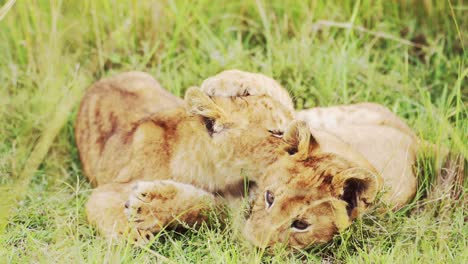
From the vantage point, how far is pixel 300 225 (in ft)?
8.87

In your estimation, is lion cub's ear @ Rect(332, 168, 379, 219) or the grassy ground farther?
the grassy ground

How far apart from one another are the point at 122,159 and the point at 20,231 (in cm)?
53

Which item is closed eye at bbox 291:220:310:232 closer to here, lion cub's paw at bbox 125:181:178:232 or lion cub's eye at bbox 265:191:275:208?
lion cub's eye at bbox 265:191:275:208

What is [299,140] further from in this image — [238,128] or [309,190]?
[238,128]

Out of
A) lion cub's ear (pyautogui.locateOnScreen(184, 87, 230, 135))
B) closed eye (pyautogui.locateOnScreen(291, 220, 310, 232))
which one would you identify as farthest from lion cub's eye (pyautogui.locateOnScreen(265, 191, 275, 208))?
lion cub's ear (pyautogui.locateOnScreen(184, 87, 230, 135))

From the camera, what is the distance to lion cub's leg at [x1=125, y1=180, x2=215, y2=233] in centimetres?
294

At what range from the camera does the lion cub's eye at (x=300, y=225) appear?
8.82 ft

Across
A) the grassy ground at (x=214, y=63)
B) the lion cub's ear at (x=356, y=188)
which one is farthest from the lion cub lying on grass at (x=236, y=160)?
the grassy ground at (x=214, y=63)

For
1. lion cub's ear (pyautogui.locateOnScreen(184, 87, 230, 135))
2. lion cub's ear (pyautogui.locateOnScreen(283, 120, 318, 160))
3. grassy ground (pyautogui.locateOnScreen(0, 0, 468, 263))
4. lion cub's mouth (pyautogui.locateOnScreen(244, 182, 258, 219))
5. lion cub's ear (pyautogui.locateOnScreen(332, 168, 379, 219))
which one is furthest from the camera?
grassy ground (pyautogui.locateOnScreen(0, 0, 468, 263))

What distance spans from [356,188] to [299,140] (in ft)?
0.87

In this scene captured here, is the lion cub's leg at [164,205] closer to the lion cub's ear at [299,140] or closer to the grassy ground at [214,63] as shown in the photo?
the grassy ground at [214,63]

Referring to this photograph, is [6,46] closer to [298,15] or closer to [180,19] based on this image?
[180,19]

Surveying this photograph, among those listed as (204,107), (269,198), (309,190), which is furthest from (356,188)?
(204,107)

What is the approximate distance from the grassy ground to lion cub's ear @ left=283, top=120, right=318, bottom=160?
543mm
